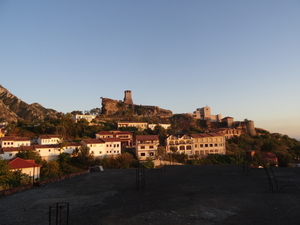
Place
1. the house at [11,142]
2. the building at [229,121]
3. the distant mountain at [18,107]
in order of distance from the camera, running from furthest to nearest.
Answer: the distant mountain at [18,107] < the building at [229,121] < the house at [11,142]

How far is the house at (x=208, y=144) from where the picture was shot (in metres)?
41.8

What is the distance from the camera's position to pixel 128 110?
7138 centimetres

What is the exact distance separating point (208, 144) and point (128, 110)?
35762mm

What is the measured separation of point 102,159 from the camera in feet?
109

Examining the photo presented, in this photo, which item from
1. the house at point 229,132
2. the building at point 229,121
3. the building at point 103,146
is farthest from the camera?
the building at point 229,121

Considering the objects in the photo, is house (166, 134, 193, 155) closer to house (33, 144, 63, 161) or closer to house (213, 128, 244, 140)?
house (213, 128, 244, 140)

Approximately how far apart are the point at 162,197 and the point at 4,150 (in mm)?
31720

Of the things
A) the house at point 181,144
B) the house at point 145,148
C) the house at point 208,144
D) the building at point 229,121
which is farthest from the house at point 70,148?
the building at point 229,121

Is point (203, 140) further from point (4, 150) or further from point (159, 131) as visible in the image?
point (4, 150)

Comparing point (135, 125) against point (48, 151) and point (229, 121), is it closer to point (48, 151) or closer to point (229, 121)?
point (48, 151)

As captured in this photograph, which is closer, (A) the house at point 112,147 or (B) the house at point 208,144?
(A) the house at point 112,147

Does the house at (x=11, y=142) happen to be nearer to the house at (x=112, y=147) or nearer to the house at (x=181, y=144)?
the house at (x=112, y=147)

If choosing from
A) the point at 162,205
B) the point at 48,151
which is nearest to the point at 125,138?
the point at 48,151

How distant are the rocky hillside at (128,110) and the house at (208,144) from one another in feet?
105
